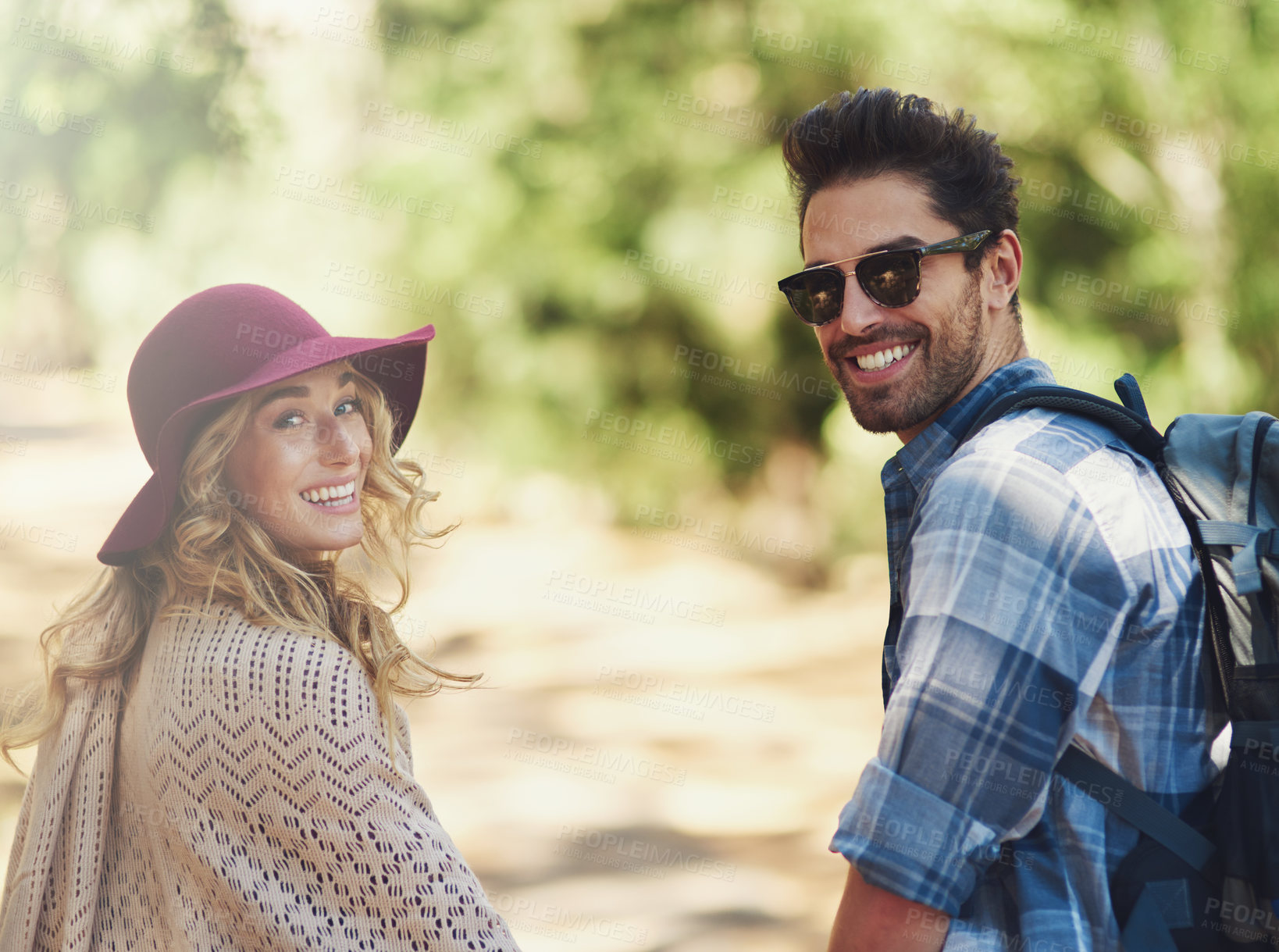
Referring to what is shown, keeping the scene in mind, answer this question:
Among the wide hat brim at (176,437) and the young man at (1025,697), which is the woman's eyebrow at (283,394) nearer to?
the wide hat brim at (176,437)

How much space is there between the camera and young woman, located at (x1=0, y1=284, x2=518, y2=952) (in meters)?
1.64

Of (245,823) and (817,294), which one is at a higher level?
(817,294)

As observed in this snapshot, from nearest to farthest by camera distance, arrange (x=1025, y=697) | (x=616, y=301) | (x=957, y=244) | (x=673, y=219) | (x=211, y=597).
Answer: (x=1025, y=697)
(x=211, y=597)
(x=957, y=244)
(x=673, y=219)
(x=616, y=301)

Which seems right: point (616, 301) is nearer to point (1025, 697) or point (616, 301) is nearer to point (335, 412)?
point (335, 412)

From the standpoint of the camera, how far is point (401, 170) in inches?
415

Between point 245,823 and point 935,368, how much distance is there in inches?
52.4

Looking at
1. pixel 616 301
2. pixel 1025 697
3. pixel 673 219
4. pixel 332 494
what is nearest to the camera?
pixel 1025 697

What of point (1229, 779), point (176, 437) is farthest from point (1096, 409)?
point (176, 437)

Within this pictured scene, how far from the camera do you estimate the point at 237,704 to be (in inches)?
64.8

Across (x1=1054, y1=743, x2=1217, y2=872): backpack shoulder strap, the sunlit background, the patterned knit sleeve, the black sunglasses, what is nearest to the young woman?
the patterned knit sleeve

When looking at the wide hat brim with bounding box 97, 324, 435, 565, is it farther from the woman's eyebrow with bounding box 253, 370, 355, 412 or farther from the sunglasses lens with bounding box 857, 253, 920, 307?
the sunglasses lens with bounding box 857, 253, 920, 307

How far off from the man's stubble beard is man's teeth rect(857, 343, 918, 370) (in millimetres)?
18

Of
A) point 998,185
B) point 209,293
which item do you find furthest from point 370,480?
point 998,185

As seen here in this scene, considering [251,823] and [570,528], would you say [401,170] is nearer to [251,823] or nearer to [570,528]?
[570,528]
